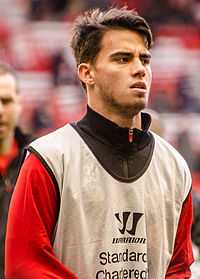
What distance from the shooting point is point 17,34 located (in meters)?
11.1

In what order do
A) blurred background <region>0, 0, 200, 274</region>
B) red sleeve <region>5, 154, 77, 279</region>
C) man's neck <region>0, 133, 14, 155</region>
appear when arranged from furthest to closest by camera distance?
blurred background <region>0, 0, 200, 274</region> → man's neck <region>0, 133, 14, 155</region> → red sleeve <region>5, 154, 77, 279</region>

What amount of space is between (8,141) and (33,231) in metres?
1.49

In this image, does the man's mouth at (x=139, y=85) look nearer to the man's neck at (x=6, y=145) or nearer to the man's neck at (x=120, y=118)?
the man's neck at (x=120, y=118)

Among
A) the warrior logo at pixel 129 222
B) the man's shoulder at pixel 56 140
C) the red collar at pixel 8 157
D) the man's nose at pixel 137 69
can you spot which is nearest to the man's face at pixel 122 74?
the man's nose at pixel 137 69

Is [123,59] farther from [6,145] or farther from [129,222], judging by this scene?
[6,145]

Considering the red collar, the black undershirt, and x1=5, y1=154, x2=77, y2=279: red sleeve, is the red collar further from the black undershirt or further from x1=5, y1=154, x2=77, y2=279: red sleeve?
x1=5, y1=154, x2=77, y2=279: red sleeve

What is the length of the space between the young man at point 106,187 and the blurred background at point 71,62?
662 centimetres

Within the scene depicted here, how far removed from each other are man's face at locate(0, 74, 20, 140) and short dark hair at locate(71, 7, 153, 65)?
1.27 m

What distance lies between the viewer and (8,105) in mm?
4445

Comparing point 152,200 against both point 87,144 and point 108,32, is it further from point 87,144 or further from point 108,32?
point 108,32

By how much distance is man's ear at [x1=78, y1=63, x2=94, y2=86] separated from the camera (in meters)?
3.06

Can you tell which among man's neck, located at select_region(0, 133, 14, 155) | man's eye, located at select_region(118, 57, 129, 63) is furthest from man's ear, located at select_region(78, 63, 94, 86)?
man's neck, located at select_region(0, 133, 14, 155)

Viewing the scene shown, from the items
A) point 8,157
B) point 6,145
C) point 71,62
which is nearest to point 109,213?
point 8,157

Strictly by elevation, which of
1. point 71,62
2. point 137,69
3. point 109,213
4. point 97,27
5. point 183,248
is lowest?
point 183,248
